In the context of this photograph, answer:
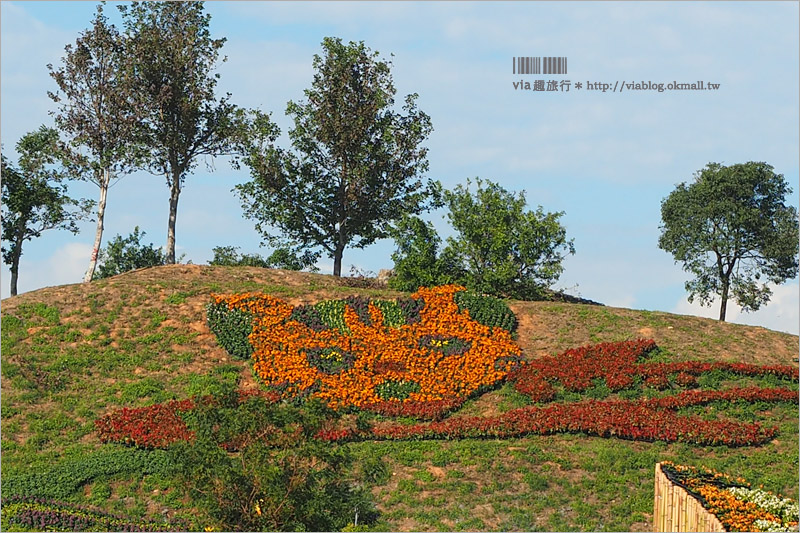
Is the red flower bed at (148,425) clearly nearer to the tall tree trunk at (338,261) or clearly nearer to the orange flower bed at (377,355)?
the orange flower bed at (377,355)

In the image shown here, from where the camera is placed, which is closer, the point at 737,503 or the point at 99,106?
the point at 737,503

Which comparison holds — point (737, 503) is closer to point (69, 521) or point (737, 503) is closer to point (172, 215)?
point (69, 521)

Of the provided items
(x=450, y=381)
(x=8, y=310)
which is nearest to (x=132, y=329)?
(x=8, y=310)

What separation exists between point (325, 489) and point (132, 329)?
9.93 m

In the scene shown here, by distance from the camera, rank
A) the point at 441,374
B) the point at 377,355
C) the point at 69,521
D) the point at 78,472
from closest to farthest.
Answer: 1. the point at 69,521
2. the point at 78,472
3. the point at 441,374
4. the point at 377,355

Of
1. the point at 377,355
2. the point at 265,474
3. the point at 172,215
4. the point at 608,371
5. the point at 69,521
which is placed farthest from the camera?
the point at 172,215

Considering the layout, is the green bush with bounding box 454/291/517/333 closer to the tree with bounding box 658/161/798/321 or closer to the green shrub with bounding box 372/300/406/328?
the green shrub with bounding box 372/300/406/328

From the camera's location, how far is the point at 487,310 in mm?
22438

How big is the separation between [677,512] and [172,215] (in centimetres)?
2117

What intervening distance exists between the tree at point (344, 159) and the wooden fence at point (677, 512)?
17.8m

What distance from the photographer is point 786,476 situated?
15.4 meters

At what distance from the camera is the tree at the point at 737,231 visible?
30922mm

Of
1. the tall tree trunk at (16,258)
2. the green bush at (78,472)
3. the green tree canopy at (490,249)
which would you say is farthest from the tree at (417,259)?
the tall tree trunk at (16,258)

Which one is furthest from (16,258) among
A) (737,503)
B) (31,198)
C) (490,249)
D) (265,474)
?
(737,503)
